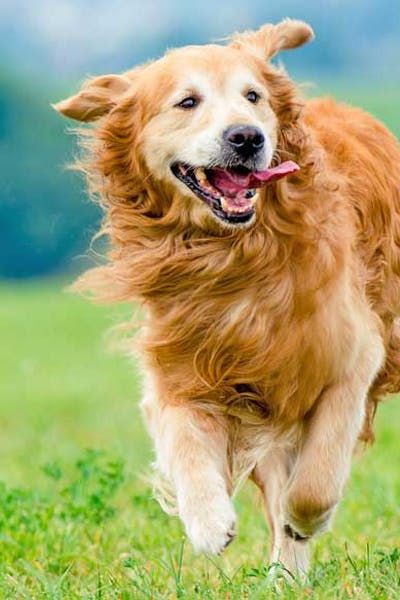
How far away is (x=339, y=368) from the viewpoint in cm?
508

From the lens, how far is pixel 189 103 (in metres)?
4.98

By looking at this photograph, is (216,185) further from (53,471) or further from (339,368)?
(53,471)

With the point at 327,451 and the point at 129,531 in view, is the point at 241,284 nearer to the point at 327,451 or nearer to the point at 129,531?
the point at 327,451

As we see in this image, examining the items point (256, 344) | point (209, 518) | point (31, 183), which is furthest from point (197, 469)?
point (31, 183)

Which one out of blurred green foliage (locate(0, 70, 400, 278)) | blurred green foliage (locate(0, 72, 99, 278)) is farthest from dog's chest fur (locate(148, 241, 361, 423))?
blurred green foliage (locate(0, 72, 99, 278))

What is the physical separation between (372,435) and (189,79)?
6.14 feet

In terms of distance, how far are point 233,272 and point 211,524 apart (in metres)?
0.98

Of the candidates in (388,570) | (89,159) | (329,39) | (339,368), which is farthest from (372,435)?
(329,39)

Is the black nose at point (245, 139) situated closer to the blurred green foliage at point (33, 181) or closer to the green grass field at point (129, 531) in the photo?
the green grass field at point (129, 531)

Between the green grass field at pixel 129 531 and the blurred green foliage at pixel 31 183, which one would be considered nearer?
the green grass field at pixel 129 531

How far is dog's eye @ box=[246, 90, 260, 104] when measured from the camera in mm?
4957

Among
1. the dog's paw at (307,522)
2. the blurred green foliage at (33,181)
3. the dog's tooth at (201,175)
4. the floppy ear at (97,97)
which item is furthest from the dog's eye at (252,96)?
the blurred green foliage at (33,181)

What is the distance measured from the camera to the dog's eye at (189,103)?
496cm

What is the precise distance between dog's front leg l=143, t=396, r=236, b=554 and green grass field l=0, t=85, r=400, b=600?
0.16 m
